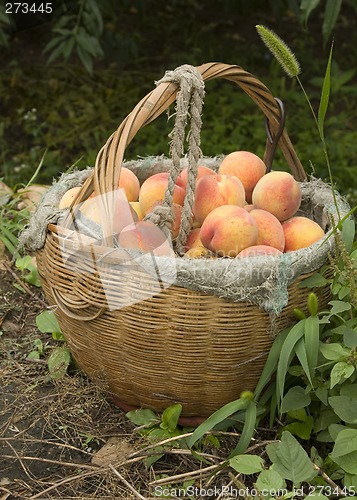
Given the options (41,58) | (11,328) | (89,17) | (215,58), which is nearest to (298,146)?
(215,58)

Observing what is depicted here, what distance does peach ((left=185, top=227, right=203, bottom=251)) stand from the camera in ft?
5.78

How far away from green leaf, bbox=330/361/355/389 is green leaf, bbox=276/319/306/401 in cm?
10

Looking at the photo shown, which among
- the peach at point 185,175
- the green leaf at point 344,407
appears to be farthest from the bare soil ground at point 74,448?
the peach at point 185,175

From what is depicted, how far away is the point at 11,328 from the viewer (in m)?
2.22

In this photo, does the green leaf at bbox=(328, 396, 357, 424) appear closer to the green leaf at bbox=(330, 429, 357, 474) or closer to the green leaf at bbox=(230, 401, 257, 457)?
the green leaf at bbox=(330, 429, 357, 474)

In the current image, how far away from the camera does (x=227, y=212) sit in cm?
170

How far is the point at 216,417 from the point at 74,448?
336mm

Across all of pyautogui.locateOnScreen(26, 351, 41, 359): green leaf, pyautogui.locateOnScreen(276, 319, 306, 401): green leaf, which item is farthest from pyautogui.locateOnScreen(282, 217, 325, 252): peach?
pyautogui.locateOnScreen(26, 351, 41, 359): green leaf

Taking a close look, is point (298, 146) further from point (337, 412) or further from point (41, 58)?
point (337, 412)

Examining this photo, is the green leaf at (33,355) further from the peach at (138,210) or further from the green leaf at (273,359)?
the green leaf at (273,359)

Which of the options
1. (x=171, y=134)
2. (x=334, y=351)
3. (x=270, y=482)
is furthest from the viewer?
(x=171, y=134)

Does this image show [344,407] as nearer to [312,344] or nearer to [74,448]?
[312,344]

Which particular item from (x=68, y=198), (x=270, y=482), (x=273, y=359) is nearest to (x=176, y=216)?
(x=68, y=198)

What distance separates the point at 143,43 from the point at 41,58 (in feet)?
1.98
